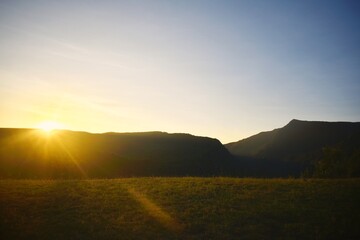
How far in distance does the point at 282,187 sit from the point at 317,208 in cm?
487

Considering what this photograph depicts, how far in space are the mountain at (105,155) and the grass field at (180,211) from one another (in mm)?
30606

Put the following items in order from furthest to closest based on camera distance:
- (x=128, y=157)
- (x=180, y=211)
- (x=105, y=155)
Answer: (x=128, y=157) < (x=105, y=155) < (x=180, y=211)

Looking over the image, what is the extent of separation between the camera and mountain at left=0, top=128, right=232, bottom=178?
231 feet

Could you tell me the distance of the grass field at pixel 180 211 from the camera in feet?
45.6

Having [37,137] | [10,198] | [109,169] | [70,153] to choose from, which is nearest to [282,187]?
[10,198]

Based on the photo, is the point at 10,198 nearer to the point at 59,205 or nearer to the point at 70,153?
the point at 59,205

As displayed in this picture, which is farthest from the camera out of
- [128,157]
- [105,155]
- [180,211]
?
[128,157]

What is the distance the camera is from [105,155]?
9812cm

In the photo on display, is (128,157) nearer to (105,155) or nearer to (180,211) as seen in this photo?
(105,155)

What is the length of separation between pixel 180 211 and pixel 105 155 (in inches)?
3350

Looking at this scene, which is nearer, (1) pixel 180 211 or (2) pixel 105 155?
(1) pixel 180 211

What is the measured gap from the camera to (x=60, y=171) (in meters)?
64.1

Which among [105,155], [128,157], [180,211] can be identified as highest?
[105,155]

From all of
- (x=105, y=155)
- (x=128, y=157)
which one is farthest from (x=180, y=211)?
(x=128, y=157)
